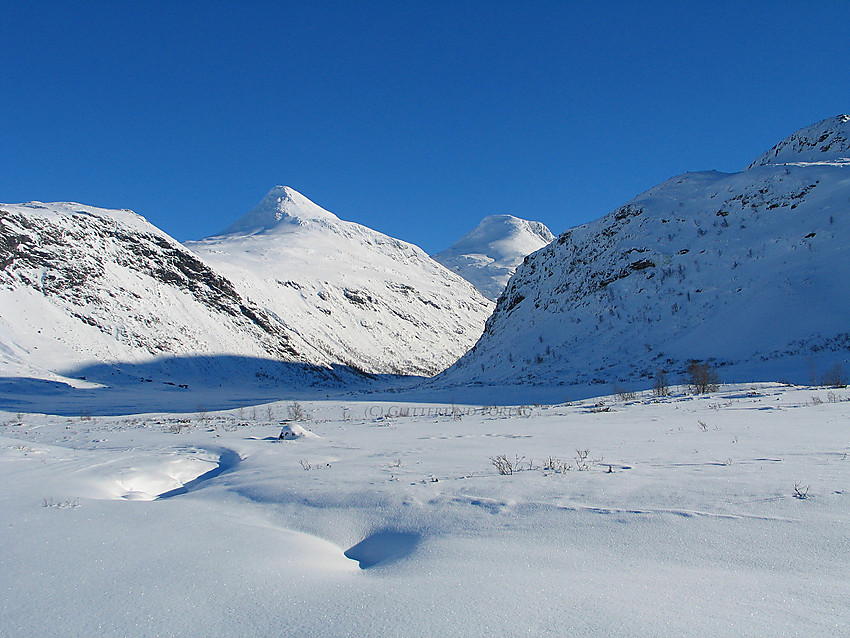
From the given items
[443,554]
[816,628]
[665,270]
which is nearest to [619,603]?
[816,628]

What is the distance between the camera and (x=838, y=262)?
21203mm

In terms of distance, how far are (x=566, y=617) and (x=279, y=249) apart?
9289 centimetres

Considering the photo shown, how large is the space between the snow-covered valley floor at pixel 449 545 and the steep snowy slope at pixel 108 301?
35.1 meters

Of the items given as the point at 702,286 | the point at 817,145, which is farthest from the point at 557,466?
the point at 817,145

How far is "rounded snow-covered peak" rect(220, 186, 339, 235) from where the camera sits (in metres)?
126

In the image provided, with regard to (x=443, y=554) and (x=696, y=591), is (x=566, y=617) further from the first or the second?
(x=443, y=554)

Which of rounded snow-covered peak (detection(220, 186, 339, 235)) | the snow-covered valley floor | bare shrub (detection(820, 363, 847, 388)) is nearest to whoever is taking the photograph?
the snow-covered valley floor

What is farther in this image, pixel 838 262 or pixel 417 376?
pixel 417 376

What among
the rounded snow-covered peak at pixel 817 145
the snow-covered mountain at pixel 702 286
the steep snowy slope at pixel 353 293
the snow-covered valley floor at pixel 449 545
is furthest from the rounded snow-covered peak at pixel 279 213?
the snow-covered valley floor at pixel 449 545

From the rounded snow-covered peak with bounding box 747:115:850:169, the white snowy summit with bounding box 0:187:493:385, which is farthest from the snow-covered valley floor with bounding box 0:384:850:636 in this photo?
the rounded snow-covered peak with bounding box 747:115:850:169

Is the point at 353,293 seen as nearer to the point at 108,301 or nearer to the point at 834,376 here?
the point at 108,301

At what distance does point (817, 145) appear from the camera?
121 ft

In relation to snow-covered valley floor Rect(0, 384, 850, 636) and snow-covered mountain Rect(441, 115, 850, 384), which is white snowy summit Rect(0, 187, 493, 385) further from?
snow-covered valley floor Rect(0, 384, 850, 636)

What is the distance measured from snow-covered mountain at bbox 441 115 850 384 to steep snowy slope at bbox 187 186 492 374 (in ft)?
105
